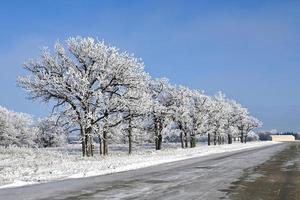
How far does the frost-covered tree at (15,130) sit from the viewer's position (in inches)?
3137

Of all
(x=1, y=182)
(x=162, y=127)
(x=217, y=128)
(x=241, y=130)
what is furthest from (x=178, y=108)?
(x=241, y=130)

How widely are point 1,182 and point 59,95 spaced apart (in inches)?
865

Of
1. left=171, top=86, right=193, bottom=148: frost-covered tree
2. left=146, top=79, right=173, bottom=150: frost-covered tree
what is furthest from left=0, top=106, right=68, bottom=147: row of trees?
left=171, top=86, right=193, bottom=148: frost-covered tree

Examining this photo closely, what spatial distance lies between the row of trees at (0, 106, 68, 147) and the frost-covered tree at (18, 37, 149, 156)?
3366 centimetres

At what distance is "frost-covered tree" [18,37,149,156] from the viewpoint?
37.0 meters

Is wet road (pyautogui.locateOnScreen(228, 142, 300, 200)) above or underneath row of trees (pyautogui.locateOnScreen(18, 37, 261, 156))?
underneath

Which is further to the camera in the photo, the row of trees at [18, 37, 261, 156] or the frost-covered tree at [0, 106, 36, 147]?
the frost-covered tree at [0, 106, 36, 147]

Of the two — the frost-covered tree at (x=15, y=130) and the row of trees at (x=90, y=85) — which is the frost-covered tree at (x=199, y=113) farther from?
the row of trees at (x=90, y=85)

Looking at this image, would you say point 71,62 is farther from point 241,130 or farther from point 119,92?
point 241,130

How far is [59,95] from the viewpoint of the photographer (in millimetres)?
37969

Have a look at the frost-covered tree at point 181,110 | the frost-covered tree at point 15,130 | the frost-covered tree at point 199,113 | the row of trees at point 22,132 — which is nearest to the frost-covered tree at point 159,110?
the frost-covered tree at point 181,110

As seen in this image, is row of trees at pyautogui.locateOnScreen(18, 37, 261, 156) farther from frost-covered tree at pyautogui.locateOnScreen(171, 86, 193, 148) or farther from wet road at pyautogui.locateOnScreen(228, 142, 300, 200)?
frost-covered tree at pyautogui.locateOnScreen(171, 86, 193, 148)

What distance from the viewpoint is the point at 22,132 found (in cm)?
8875

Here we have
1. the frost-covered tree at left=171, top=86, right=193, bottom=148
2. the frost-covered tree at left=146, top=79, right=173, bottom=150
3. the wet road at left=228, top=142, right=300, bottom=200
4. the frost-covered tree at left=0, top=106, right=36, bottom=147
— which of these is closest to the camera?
the wet road at left=228, top=142, right=300, bottom=200
